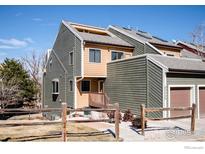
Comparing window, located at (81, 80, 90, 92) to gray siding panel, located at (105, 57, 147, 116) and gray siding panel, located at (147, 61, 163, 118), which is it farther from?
gray siding panel, located at (147, 61, 163, 118)

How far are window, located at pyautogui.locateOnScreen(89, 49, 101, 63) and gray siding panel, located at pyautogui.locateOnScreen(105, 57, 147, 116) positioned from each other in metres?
0.89

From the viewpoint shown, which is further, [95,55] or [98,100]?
[95,55]

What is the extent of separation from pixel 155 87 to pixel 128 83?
2106 mm

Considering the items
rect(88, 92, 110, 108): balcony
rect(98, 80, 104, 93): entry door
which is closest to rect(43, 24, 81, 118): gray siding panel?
rect(88, 92, 110, 108): balcony

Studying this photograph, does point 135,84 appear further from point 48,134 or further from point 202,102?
point 48,134

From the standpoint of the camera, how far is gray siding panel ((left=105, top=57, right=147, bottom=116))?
41.7 ft

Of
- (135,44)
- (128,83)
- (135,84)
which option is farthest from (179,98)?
(135,44)

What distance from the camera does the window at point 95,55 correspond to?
621 inches

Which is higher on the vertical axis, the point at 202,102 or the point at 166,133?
the point at 202,102

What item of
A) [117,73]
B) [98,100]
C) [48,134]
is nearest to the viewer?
[48,134]

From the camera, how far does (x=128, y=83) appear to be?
1371 centimetres

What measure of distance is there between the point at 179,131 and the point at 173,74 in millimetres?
3288
